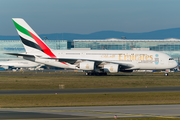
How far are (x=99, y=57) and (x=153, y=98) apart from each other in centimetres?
3452

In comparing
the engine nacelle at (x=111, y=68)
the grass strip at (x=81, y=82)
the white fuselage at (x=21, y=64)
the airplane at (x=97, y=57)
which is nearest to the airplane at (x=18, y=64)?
the white fuselage at (x=21, y=64)

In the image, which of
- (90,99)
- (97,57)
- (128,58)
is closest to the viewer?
(90,99)

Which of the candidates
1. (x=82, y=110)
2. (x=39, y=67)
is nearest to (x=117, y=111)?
(x=82, y=110)

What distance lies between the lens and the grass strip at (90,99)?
24.0m

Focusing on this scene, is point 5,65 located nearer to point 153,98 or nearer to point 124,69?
point 124,69

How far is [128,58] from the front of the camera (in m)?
59.8

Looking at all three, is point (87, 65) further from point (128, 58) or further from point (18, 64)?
point (18, 64)

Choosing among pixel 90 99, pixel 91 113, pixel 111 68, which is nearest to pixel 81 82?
pixel 111 68

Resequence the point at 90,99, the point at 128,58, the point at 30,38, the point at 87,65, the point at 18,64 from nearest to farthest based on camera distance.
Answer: the point at 90,99, the point at 87,65, the point at 128,58, the point at 30,38, the point at 18,64

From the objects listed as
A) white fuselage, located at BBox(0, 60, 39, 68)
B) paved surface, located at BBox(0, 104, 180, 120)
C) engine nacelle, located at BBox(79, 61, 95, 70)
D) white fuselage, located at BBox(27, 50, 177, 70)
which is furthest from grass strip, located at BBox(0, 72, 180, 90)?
white fuselage, located at BBox(0, 60, 39, 68)

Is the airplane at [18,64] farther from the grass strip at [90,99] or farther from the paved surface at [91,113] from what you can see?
the paved surface at [91,113]

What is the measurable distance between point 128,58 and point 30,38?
2093 cm

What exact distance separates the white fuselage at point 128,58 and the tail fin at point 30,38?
3.96 ft

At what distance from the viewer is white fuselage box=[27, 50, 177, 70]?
59.7m
